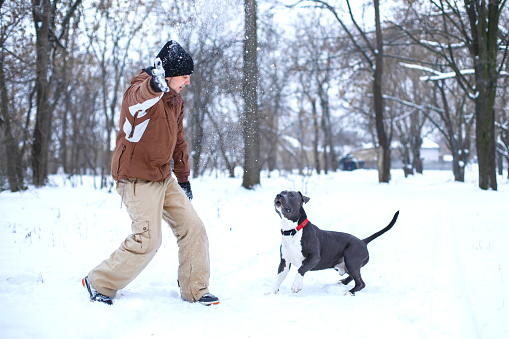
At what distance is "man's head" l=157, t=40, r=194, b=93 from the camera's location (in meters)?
3.35

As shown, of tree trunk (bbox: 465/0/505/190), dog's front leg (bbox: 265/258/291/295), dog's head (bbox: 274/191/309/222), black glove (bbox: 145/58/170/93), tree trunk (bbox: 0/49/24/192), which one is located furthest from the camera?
tree trunk (bbox: 465/0/505/190)

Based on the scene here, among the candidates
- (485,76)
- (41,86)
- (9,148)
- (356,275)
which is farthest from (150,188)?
(485,76)

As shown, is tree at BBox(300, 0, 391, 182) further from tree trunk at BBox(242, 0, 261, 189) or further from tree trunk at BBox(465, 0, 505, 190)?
tree trunk at BBox(242, 0, 261, 189)

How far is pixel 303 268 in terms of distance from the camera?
13.6 feet

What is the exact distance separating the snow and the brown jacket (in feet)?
3.74

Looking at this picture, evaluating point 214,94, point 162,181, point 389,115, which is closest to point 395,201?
point 214,94

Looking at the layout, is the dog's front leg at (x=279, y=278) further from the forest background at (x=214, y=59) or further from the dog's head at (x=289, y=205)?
the forest background at (x=214, y=59)

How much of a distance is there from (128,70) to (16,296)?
18094 millimetres

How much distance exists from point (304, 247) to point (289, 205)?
18.5 inches

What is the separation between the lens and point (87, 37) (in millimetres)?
16594

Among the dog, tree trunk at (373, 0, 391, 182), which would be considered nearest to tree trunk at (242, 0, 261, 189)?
the dog

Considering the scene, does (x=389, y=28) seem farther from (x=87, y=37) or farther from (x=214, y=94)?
(x=87, y=37)

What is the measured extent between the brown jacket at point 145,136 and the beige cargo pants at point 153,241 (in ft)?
0.40

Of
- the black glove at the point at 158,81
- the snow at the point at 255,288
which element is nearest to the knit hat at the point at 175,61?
the black glove at the point at 158,81
